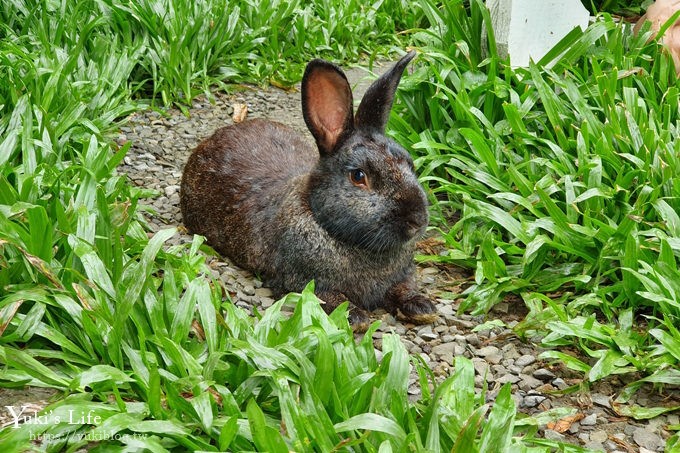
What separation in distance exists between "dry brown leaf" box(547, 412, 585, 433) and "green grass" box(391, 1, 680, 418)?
19cm

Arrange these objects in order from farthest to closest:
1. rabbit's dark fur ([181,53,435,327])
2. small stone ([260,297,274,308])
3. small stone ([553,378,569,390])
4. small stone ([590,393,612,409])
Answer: small stone ([260,297,274,308]) → rabbit's dark fur ([181,53,435,327]) → small stone ([553,378,569,390]) → small stone ([590,393,612,409])

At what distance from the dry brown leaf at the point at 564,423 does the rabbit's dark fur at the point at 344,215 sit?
0.98 m

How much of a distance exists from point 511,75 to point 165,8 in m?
2.85

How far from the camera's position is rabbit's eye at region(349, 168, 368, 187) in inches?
172

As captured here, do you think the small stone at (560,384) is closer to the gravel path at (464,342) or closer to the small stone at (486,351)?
the gravel path at (464,342)

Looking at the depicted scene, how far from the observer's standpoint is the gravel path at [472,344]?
146 inches

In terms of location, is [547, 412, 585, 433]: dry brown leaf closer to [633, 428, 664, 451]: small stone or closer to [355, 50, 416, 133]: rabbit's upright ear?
[633, 428, 664, 451]: small stone

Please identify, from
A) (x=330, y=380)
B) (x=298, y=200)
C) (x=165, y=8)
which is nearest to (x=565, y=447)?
(x=330, y=380)

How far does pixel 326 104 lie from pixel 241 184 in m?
Result: 0.86

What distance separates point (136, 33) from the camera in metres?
7.02

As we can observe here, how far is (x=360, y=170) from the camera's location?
14.4 feet

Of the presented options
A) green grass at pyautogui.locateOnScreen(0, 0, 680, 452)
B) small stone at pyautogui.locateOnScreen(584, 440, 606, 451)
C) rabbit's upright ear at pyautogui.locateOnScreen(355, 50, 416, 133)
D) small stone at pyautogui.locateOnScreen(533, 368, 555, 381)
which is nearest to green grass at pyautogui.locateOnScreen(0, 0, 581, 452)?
green grass at pyautogui.locateOnScreen(0, 0, 680, 452)

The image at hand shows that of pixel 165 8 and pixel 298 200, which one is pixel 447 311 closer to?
pixel 298 200

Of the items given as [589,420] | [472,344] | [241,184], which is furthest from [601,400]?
[241,184]
